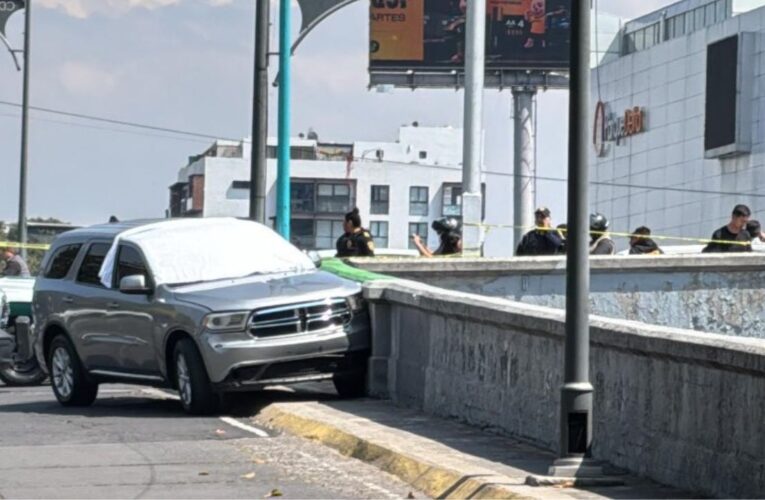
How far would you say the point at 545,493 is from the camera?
1089cm

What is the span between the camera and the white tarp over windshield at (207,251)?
725 inches

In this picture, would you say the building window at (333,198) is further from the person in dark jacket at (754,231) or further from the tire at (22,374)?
the tire at (22,374)

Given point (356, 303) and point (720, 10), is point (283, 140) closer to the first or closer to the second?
point (356, 303)

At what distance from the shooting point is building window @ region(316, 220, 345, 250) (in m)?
140

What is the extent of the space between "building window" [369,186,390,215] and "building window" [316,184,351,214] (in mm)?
2073

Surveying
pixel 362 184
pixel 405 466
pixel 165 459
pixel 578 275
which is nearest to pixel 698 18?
pixel 362 184

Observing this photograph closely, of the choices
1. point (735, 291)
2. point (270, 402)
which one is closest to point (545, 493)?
point (270, 402)

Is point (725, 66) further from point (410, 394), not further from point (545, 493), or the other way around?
point (545, 493)

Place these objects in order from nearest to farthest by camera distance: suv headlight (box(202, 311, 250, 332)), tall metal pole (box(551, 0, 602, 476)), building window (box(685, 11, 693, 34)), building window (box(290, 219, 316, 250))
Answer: tall metal pole (box(551, 0, 602, 476)) → suv headlight (box(202, 311, 250, 332)) → building window (box(685, 11, 693, 34)) → building window (box(290, 219, 316, 250))

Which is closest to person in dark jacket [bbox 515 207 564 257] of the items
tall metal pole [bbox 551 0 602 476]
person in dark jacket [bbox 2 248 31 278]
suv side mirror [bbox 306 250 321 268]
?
suv side mirror [bbox 306 250 321 268]

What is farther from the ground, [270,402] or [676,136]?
[676,136]

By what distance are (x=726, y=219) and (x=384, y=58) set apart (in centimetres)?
1686

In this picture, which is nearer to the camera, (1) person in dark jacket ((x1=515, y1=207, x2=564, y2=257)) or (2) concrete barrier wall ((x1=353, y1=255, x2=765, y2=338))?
(2) concrete barrier wall ((x1=353, y1=255, x2=765, y2=338))

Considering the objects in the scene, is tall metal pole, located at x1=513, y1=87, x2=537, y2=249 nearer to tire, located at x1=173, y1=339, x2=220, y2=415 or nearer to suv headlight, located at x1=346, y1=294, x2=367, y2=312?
suv headlight, located at x1=346, y1=294, x2=367, y2=312
